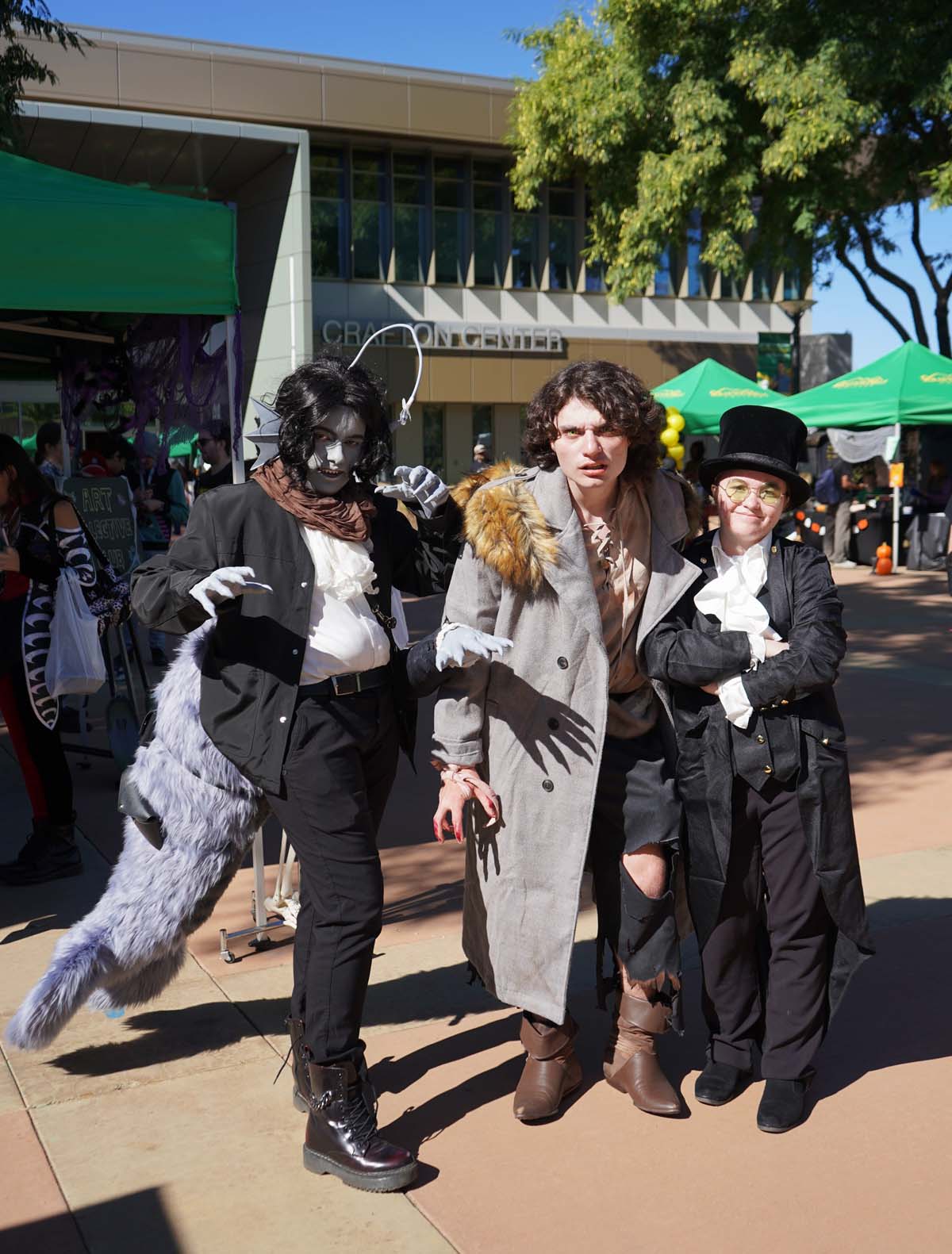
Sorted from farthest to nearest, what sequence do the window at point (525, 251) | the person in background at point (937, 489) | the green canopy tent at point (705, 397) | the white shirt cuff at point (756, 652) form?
the window at point (525, 251)
the green canopy tent at point (705, 397)
the person in background at point (937, 489)
the white shirt cuff at point (756, 652)

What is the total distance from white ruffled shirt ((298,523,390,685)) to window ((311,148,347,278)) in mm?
28956

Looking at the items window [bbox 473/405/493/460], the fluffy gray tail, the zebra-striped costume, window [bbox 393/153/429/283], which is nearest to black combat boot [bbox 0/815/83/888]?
the zebra-striped costume

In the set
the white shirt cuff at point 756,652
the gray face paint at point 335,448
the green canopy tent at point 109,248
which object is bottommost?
the white shirt cuff at point 756,652

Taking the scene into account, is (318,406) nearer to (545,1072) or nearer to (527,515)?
(527,515)

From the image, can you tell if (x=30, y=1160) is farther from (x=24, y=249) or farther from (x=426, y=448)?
(x=426, y=448)

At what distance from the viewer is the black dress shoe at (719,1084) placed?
11.0 feet

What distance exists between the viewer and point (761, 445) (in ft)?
10.6

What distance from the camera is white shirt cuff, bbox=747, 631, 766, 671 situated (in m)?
3.18

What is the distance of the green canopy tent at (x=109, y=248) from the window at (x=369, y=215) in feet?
88.5

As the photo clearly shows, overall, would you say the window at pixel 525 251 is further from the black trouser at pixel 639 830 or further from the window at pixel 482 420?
the black trouser at pixel 639 830

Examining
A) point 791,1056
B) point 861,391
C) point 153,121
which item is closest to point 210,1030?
point 791,1056

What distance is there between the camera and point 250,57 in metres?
28.8

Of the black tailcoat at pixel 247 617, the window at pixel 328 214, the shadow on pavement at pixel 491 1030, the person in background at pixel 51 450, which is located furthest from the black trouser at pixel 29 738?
the window at pixel 328 214

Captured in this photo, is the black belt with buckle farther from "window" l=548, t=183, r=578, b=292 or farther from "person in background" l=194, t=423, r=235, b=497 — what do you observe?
"window" l=548, t=183, r=578, b=292
